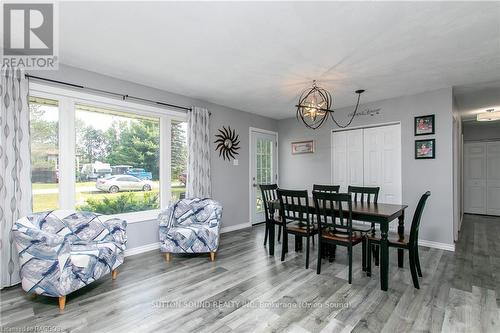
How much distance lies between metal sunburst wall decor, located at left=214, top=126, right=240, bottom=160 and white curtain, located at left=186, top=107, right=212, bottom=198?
40 centimetres

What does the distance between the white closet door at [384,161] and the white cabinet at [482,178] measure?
4.06m

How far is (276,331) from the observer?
1859 mm

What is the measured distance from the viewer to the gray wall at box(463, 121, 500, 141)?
6305 mm

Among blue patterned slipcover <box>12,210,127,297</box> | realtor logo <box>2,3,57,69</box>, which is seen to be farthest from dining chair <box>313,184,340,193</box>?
realtor logo <box>2,3,57,69</box>

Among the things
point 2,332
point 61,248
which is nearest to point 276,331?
point 61,248

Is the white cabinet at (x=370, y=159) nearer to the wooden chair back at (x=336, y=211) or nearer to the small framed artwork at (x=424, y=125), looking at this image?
the small framed artwork at (x=424, y=125)

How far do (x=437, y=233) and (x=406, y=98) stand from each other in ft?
7.41

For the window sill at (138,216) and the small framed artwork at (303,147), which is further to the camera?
the small framed artwork at (303,147)

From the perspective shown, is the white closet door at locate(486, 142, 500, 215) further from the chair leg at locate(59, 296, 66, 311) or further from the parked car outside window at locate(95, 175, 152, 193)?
the chair leg at locate(59, 296, 66, 311)

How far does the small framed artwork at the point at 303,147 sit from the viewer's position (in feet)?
18.1

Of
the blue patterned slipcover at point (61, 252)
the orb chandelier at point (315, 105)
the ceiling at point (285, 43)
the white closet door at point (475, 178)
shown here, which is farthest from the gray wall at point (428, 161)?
the blue patterned slipcover at point (61, 252)

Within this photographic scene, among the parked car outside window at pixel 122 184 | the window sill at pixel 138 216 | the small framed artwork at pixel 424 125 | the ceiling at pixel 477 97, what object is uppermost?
the ceiling at pixel 477 97

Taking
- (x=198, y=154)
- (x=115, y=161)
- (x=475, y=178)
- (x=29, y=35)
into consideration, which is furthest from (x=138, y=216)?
(x=475, y=178)

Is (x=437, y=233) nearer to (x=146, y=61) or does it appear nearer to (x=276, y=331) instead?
(x=276, y=331)
